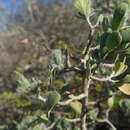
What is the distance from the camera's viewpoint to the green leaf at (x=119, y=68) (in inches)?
49.4

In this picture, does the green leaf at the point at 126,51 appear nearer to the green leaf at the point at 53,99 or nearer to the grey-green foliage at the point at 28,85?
the green leaf at the point at 53,99

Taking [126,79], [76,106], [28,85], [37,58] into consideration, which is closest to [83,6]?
[126,79]

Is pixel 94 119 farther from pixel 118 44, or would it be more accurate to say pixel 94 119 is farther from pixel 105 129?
pixel 118 44

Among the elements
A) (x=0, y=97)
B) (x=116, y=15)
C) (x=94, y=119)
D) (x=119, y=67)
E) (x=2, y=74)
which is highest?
(x=116, y=15)

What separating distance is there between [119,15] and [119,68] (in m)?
0.24

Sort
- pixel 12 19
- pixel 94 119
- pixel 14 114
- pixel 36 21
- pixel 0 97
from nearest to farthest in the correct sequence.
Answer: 1. pixel 94 119
2. pixel 14 114
3. pixel 0 97
4. pixel 36 21
5. pixel 12 19

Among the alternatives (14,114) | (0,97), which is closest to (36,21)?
(0,97)

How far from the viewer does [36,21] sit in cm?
629

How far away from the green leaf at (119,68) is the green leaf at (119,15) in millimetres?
170

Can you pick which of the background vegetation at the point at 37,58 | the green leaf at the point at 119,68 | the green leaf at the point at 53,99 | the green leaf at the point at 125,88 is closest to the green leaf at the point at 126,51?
the green leaf at the point at 119,68

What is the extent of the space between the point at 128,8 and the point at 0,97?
10.1 feet

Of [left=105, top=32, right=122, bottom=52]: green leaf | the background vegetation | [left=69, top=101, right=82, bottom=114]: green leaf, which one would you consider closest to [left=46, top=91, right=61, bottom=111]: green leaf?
the background vegetation

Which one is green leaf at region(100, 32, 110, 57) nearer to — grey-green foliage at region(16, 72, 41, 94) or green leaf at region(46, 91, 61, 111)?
green leaf at region(46, 91, 61, 111)

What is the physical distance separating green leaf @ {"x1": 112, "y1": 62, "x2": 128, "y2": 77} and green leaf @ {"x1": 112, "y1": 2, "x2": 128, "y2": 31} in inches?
6.7
